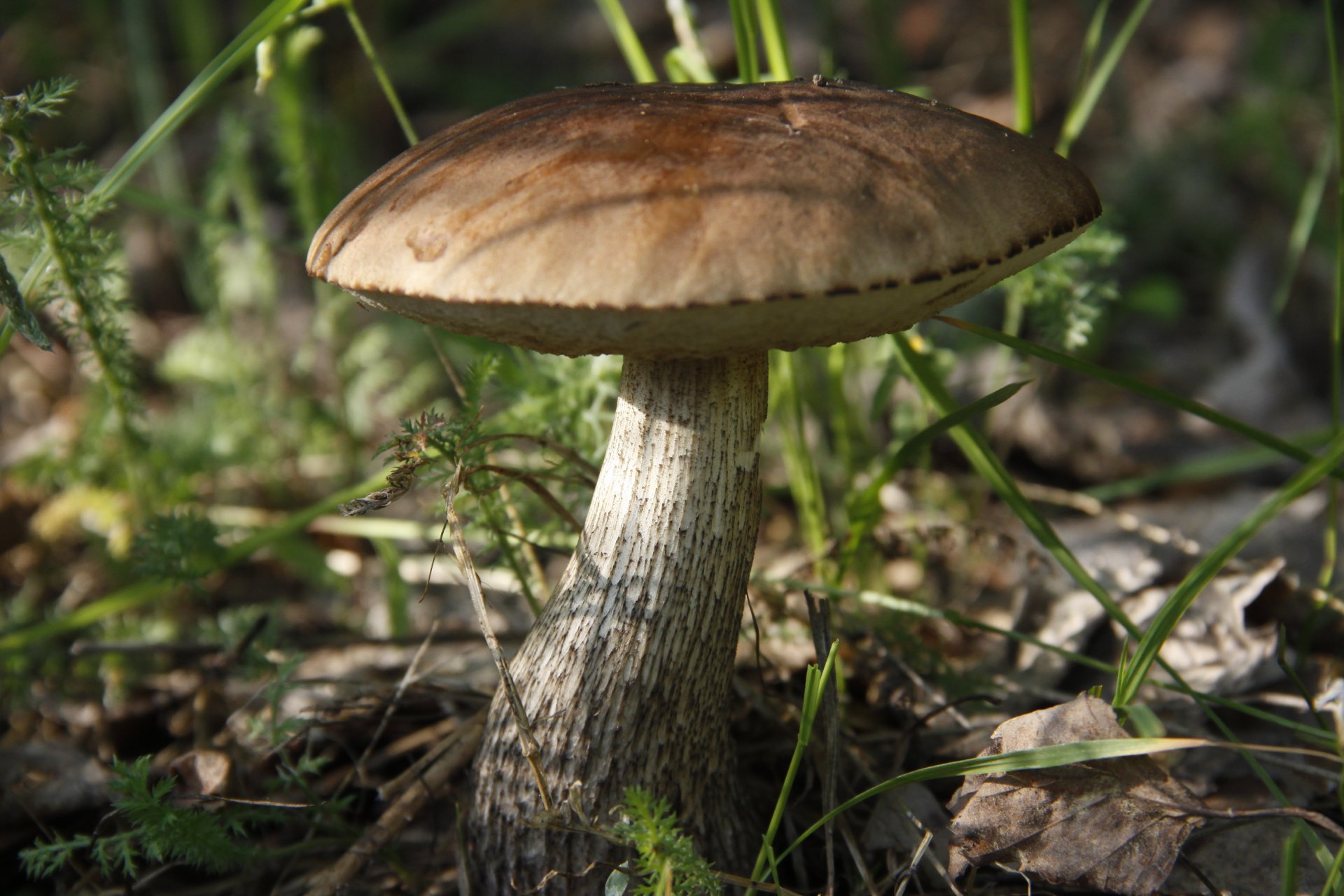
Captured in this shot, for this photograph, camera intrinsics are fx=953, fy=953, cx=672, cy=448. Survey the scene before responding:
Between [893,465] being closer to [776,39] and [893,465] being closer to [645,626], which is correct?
[645,626]

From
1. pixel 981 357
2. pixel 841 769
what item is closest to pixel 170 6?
pixel 981 357

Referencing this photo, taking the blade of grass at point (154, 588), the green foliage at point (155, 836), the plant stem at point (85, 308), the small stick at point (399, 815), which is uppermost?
the plant stem at point (85, 308)

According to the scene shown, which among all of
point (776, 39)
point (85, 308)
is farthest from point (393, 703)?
point (776, 39)

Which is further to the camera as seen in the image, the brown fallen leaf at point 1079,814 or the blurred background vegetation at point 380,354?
the blurred background vegetation at point 380,354

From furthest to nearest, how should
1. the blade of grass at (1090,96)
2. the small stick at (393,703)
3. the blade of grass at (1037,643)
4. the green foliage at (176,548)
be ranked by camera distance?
the blade of grass at (1090,96)
the green foliage at (176,548)
the small stick at (393,703)
the blade of grass at (1037,643)

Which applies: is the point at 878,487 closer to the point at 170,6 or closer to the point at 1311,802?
the point at 1311,802

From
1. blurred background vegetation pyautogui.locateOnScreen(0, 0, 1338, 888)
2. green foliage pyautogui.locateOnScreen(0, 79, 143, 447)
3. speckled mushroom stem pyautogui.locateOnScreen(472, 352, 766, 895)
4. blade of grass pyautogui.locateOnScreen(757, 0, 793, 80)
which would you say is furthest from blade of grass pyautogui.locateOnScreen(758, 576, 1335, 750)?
green foliage pyautogui.locateOnScreen(0, 79, 143, 447)

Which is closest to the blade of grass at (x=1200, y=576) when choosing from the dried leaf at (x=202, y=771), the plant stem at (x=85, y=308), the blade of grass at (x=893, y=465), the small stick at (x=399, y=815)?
the blade of grass at (x=893, y=465)

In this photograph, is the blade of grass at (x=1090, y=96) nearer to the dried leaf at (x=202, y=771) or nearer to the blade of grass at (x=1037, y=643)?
the blade of grass at (x=1037, y=643)

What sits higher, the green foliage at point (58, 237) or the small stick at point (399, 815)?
the green foliage at point (58, 237)

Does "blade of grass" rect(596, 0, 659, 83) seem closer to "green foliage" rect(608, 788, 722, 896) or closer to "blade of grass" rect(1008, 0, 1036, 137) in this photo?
"blade of grass" rect(1008, 0, 1036, 137)
